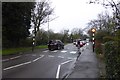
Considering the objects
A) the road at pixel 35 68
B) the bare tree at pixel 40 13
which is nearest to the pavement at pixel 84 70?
the road at pixel 35 68

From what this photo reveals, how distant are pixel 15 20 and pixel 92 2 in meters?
25.6

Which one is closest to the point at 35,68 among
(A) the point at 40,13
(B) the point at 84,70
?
(B) the point at 84,70

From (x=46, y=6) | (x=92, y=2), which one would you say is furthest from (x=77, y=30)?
(x=92, y=2)

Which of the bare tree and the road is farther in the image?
the bare tree

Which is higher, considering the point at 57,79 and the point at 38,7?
the point at 38,7

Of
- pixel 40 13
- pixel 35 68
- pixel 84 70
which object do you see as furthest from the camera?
pixel 40 13

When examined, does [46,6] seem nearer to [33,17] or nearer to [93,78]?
[33,17]

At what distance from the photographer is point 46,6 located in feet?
212

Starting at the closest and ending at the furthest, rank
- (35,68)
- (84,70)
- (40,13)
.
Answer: (84,70) → (35,68) → (40,13)

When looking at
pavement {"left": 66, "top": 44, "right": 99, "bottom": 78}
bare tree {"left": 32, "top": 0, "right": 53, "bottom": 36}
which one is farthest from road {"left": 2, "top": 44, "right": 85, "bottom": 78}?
bare tree {"left": 32, "top": 0, "right": 53, "bottom": 36}

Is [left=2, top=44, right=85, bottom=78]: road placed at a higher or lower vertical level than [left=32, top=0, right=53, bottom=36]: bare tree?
lower

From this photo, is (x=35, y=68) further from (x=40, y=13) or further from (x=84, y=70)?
(x=40, y=13)

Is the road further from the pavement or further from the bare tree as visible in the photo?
the bare tree

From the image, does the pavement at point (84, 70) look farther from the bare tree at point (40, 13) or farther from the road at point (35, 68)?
the bare tree at point (40, 13)
